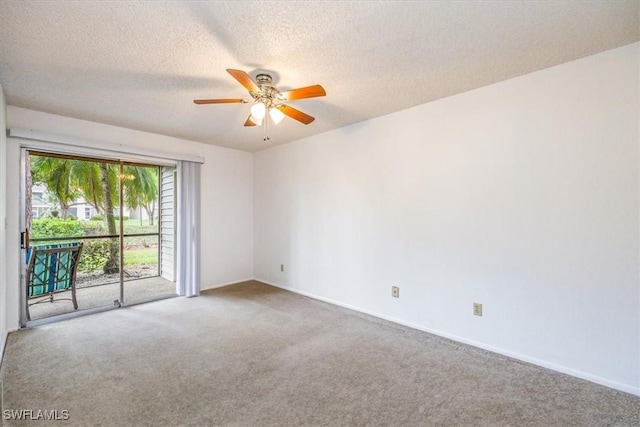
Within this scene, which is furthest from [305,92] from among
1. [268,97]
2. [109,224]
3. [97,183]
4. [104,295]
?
[104,295]

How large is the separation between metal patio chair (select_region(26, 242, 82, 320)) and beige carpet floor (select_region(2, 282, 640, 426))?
69 centimetres

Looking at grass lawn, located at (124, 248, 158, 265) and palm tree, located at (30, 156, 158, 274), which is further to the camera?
grass lawn, located at (124, 248, 158, 265)

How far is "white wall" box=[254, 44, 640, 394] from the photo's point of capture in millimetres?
2088

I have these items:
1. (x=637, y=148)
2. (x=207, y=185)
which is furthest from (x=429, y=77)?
(x=207, y=185)

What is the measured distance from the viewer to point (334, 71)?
237 cm

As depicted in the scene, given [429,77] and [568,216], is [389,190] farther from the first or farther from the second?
[568,216]

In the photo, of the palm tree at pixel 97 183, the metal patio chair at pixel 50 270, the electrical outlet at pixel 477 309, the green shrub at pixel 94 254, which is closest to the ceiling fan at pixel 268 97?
the electrical outlet at pixel 477 309

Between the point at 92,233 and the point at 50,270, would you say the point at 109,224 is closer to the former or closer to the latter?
the point at 92,233

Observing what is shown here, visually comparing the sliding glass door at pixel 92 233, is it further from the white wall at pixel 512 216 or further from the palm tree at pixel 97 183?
the white wall at pixel 512 216

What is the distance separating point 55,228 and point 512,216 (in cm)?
529

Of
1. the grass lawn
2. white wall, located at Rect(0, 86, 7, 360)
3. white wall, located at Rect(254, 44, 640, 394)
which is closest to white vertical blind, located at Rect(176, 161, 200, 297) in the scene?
the grass lawn

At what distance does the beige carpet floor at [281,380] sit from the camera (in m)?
1.83

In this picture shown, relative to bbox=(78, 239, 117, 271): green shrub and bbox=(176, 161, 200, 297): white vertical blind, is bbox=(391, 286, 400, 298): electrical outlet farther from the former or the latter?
bbox=(78, 239, 117, 271): green shrub

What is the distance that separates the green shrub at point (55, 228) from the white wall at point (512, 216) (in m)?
3.53
